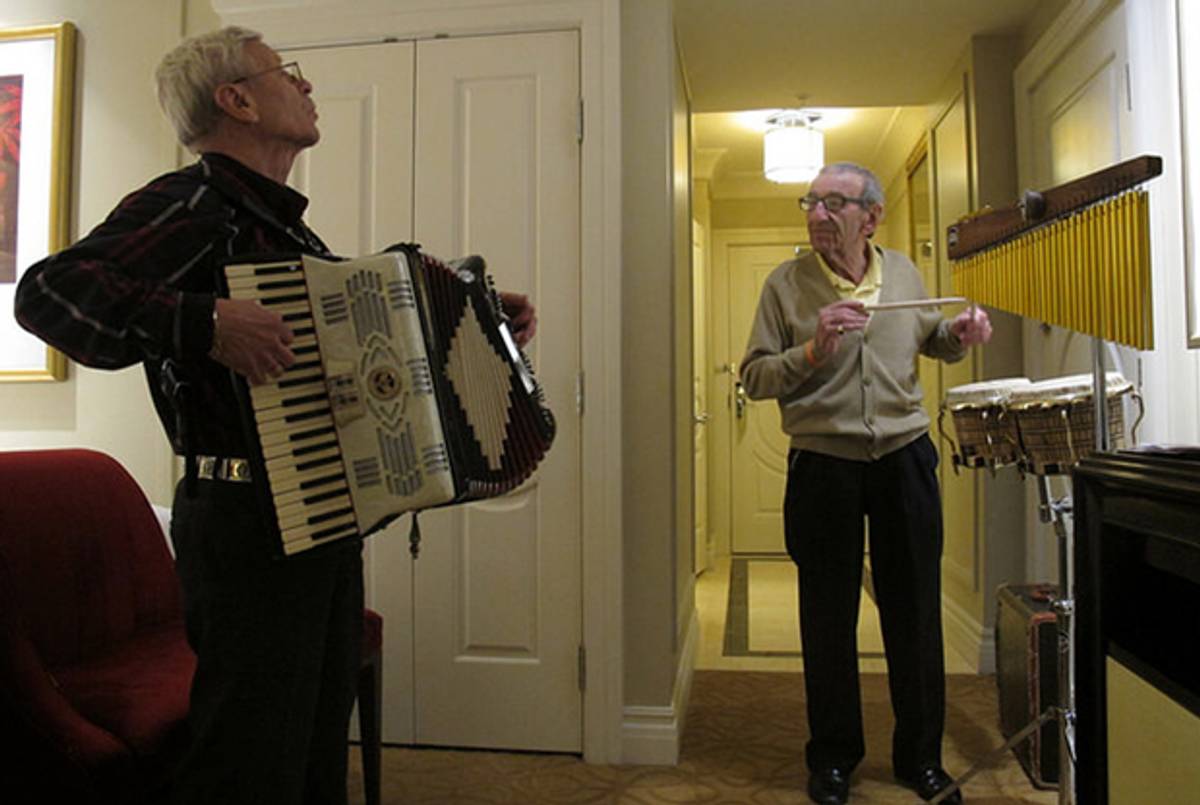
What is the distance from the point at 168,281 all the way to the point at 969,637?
3.09 meters

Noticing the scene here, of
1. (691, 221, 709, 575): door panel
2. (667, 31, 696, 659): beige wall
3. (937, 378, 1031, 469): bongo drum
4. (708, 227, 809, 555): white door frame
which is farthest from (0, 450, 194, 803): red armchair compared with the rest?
(708, 227, 809, 555): white door frame

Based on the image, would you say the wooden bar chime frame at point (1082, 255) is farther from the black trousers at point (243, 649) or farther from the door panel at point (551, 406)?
the black trousers at point (243, 649)

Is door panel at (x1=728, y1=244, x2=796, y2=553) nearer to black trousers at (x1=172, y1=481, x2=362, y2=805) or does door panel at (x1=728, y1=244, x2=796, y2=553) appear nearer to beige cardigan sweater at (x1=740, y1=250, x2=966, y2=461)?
beige cardigan sweater at (x1=740, y1=250, x2=966, y2=461)

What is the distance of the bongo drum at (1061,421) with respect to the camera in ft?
5.33

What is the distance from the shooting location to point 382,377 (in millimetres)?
1137

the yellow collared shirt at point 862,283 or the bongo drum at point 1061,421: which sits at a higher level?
the yellow collared shirt at point 862,283

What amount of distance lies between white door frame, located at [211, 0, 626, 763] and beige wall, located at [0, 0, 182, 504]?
1123 millimetres

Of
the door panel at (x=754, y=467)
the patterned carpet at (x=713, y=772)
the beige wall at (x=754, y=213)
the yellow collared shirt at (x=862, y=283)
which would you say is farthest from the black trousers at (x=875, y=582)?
the beige wall at (x=754, y=213)

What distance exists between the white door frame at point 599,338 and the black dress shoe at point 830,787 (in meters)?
0.53

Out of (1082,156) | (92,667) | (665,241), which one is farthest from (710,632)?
(92,667)

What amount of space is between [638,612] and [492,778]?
0.57m

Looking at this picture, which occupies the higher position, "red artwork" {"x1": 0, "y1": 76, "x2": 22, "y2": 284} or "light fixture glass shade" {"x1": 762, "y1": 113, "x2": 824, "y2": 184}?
"light fixture glass shade" {"x1": 762, "y1": 113, "x2": 824, "y2": 184}

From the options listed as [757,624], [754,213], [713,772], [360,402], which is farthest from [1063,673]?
[754,213]

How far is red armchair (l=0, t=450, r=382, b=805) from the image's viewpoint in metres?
1.35
